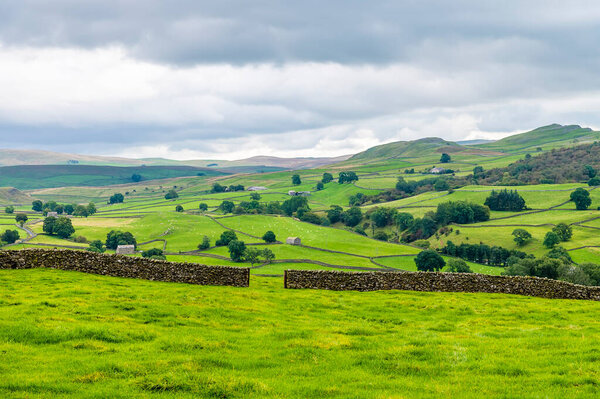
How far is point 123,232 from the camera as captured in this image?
464ft

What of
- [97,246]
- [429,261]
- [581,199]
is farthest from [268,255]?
[581,199]

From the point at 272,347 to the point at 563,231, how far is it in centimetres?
12582

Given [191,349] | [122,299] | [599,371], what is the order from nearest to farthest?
[599,371] → [191,349] → [122,299]

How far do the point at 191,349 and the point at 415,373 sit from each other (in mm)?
6469

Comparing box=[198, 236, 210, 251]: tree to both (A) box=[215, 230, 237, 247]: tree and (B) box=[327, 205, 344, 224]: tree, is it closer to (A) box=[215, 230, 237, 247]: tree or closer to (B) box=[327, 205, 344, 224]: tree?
(A) box=[215, 230, 237, 247]: tree

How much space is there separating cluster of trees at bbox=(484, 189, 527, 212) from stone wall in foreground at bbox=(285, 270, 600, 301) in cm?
14623

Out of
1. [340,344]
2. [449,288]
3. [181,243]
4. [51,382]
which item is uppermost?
[51,382]

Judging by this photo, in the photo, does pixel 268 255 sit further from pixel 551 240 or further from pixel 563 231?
pixel 563 231

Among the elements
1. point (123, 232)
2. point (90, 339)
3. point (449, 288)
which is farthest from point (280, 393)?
point (123, 232)

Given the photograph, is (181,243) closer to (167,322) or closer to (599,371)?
(167,322)

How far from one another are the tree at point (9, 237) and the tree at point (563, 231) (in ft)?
469

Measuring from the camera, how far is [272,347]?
14.9m

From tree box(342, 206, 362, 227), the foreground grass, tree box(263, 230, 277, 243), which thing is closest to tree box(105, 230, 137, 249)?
tree box(263, 230, 277, 243)

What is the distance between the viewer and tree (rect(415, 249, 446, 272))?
104 meters
